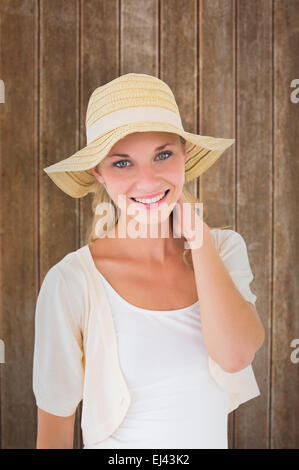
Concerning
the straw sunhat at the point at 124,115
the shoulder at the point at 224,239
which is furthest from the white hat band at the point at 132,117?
the shoulder at the point at 224,239

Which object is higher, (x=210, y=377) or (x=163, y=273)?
(x=163, y=273)

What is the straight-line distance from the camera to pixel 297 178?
1317mm

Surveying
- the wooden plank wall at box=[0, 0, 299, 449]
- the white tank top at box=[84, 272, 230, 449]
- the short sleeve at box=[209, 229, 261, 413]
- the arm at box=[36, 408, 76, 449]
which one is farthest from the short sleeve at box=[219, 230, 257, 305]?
the arm at box=[36, 408, 76, 449]

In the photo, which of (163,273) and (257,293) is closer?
(163,273)

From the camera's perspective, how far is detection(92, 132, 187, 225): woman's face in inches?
34.9

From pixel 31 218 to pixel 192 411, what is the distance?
685 millimetres

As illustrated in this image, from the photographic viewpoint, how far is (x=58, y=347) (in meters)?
0.92

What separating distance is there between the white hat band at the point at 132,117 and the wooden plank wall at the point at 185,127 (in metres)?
0.35

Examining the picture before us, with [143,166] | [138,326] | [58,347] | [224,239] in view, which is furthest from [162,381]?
[143,166]

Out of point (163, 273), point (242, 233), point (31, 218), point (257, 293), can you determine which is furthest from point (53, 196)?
point (257, 293)

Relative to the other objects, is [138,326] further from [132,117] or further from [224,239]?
[132,117]

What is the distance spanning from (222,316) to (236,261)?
17cm
